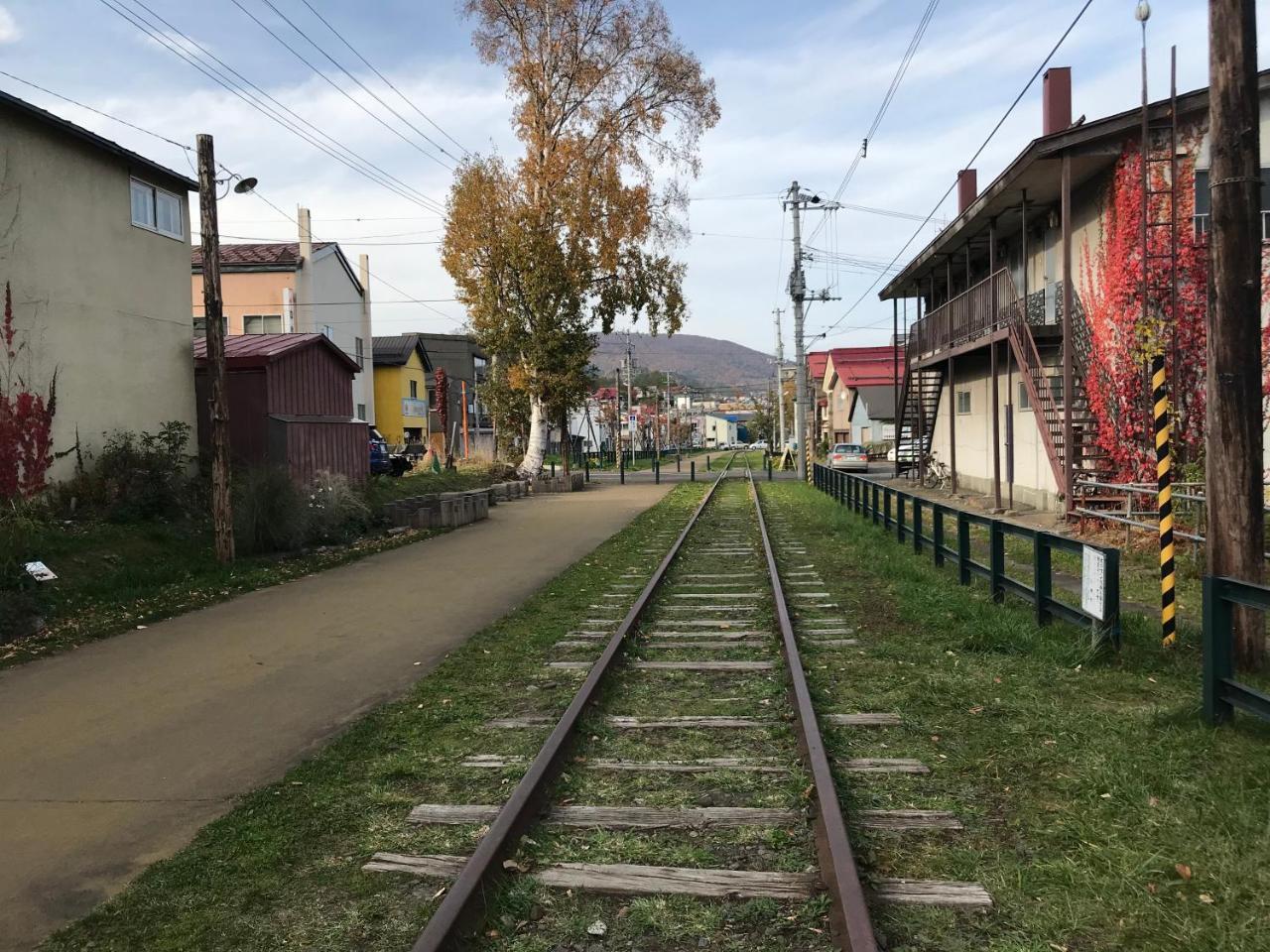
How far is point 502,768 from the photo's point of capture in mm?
5324

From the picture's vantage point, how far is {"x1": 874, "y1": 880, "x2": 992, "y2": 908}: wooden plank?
3.67 m

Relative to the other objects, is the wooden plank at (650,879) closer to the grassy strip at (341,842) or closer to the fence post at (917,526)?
the grassy strip at (341,842)

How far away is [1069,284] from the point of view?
57.2ft

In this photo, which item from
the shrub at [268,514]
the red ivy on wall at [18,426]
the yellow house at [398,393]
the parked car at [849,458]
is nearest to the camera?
the red ivy on wall at [18,426]

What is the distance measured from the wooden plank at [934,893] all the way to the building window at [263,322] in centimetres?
4060

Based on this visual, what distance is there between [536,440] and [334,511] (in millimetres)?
17490

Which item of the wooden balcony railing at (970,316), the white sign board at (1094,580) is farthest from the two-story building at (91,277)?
the wooden balcony railing at (970,316)

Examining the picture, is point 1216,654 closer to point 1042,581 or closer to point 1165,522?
point 1165,522

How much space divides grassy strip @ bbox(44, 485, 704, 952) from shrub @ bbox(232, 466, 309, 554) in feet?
29.4

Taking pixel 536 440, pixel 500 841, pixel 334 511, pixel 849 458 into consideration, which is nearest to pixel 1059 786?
pixel 500 841

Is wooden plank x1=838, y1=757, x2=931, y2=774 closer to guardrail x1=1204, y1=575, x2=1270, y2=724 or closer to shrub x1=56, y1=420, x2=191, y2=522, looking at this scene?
guardrail x1=1204, y1=575, x2=1270, y2=724

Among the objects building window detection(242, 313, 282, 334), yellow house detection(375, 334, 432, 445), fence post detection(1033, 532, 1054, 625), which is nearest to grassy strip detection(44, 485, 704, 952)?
fence post detection(1033, 532, 1054, 625)

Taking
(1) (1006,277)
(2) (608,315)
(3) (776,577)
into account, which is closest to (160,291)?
(3) (776,577)

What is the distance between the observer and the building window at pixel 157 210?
1742 cm
